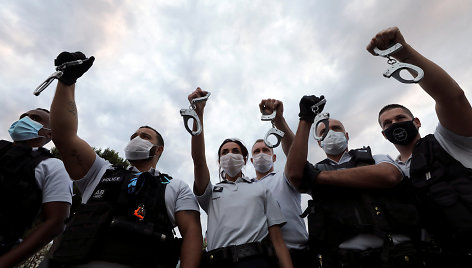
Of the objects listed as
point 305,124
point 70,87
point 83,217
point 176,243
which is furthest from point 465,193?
point 70,87

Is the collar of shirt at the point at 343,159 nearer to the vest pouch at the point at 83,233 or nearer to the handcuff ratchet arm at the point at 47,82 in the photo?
the vest pouch at the point at 83,233

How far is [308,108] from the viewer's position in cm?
301

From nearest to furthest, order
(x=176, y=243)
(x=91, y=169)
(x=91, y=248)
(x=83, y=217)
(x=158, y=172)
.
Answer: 1. (x=91, y=248)
2. (x=83, y=217)
3. (x=176, y=243)
4. (x=91, y=169)
5. (x=158, y=172)

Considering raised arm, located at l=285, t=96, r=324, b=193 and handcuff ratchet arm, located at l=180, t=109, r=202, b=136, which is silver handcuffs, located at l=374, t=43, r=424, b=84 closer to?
raised arm, located at l=285, t=96, r=324, b=193

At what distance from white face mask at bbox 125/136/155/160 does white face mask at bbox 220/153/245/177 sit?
1.04 meters

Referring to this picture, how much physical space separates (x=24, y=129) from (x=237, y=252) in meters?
3.41

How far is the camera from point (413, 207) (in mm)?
2504

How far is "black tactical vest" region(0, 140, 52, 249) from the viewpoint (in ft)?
8.95

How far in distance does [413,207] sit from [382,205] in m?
0.29

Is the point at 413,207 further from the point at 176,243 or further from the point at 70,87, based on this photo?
the point at 70,87

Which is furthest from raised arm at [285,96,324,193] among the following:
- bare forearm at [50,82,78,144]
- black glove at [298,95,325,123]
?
bare forearm at [50,82,78,144]

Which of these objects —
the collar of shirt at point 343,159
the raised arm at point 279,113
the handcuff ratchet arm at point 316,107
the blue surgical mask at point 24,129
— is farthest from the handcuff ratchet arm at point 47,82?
the collar of shirt at point 343,159

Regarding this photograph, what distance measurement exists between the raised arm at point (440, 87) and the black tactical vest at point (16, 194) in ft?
13.4

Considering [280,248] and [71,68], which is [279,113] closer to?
[280,248]
